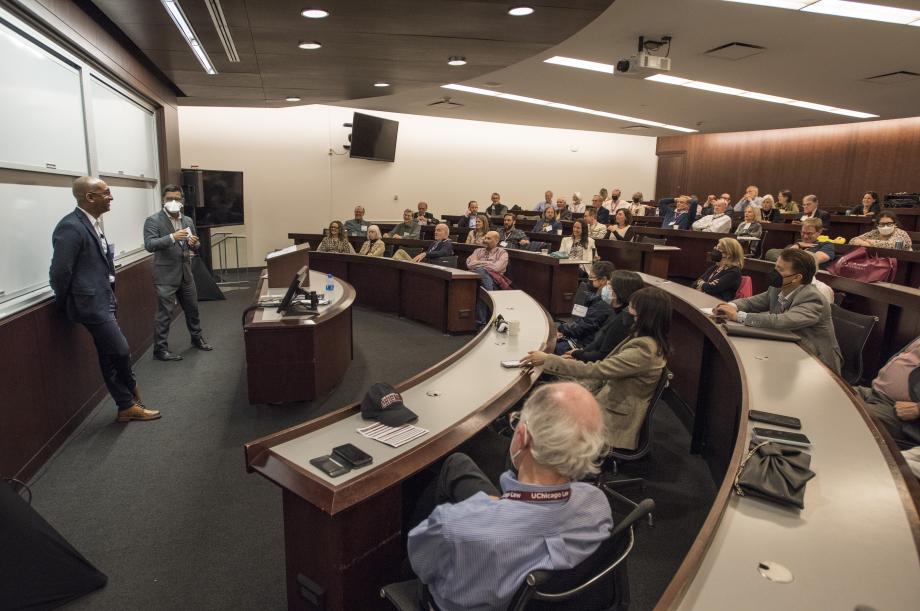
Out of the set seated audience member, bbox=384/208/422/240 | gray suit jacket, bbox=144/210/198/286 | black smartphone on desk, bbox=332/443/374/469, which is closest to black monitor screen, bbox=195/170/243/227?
seated audience member, bbox=384/208/422/240

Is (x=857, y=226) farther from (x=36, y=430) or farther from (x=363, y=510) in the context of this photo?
(x=36, y=430)

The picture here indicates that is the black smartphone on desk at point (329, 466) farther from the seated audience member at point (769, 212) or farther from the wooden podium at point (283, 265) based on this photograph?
the seated audience member at point (769, 212)

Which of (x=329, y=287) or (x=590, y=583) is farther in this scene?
(x=329, y=287)

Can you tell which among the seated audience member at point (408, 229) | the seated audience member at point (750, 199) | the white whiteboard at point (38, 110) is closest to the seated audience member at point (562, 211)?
the seated audience member at point (408, 229)

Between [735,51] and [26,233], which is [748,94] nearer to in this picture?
[735,51]

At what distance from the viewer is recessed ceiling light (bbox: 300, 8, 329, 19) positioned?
13.1ft

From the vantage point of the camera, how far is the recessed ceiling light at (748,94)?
7816mm

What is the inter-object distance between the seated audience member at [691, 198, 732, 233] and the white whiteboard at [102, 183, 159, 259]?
7738 millimetres

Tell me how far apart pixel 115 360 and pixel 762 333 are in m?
4.00

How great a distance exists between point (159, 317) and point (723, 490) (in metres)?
4.97

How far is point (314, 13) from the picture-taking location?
4.06m

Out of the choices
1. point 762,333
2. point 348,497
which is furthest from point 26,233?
point 762,333

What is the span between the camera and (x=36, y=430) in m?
3.12

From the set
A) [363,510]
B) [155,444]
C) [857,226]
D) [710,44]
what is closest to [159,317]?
[155,444]
